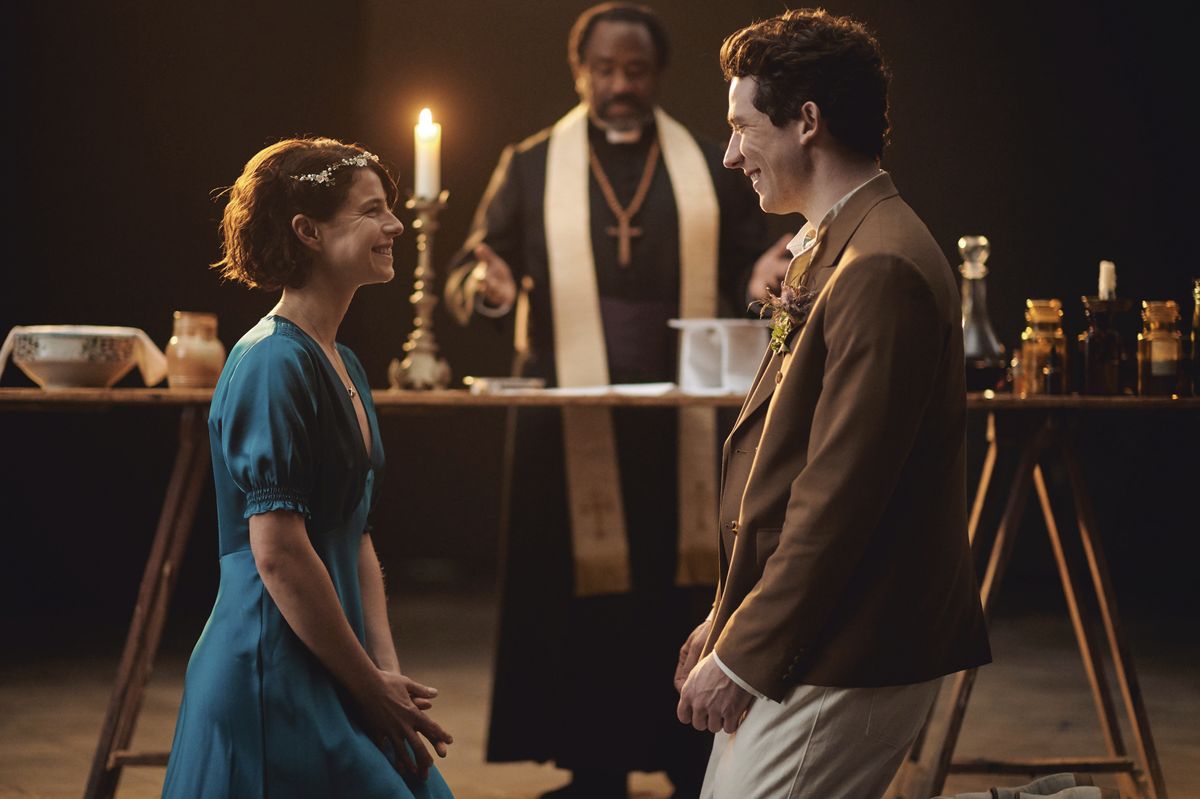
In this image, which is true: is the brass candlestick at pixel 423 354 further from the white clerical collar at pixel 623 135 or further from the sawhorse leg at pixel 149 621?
the white clerical collar at pixel 623 135

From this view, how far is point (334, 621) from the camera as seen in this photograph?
6.00 ft

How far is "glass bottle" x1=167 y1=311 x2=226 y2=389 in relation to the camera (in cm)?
317

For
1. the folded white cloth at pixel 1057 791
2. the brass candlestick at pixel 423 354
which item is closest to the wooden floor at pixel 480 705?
the brass candlestick at pixel 423 354

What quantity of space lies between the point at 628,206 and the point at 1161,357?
1.58 metres

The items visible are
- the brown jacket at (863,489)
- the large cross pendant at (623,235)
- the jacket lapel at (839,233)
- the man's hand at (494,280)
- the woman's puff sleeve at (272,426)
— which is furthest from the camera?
the large cross pendant at (623,235)

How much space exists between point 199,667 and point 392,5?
19.7ft

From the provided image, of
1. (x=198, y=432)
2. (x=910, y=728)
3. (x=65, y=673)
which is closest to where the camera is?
(x=910, y=728)

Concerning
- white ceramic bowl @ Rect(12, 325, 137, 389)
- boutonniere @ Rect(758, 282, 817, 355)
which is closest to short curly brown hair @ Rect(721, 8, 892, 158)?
boutonniere @ Rect(758, 282, 817, 355)

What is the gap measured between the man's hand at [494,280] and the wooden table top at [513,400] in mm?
556

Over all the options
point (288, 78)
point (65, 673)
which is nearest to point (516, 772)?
point (65, 673)

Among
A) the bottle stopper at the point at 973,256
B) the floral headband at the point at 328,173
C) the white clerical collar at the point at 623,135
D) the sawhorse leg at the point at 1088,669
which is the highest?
the white clerical collar at the point at 623,135

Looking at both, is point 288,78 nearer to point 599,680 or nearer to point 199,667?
point 599,680

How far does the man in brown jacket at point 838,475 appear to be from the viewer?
4.94 ft

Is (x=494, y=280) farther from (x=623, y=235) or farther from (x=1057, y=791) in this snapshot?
(x=1057, y=791)
